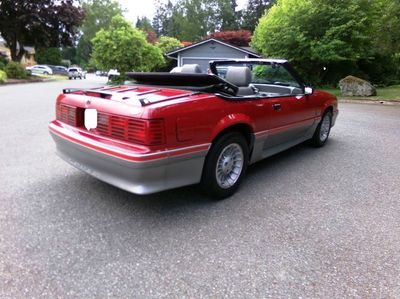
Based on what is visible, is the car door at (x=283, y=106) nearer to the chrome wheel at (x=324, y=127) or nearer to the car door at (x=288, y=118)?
the car door at (x=288, y=118)

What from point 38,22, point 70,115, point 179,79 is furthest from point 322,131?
point 38,22

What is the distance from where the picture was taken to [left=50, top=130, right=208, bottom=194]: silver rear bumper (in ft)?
9.40

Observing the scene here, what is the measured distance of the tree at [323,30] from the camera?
17734 millimetres

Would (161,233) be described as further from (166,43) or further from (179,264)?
(166,43)

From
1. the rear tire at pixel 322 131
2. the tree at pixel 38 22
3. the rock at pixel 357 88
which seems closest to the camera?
the rear tire at pixel 322 131

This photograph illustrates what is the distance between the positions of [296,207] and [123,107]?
1958 mm

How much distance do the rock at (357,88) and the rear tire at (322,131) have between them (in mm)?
11230

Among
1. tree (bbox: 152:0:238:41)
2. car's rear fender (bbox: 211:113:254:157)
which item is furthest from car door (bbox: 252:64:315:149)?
tree (bbox: 152:0:238:41)

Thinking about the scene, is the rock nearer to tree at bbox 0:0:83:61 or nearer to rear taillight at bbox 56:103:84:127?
rear taillight at bbox 56:103:84:127

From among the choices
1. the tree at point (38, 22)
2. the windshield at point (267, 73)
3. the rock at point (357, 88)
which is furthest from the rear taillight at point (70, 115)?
the tree at point (38, 22)

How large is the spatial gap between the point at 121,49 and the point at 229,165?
2147cm

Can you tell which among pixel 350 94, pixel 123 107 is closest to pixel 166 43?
pixel 350 94

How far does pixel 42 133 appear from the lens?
6.67m

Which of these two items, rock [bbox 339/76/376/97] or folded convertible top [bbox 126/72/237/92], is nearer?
folded convertible top [bbox 126/72/237/92]
